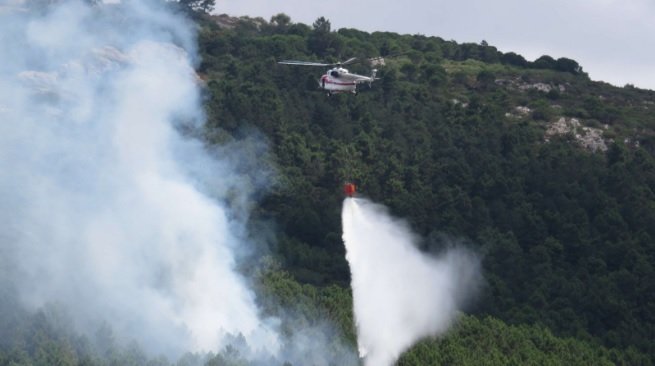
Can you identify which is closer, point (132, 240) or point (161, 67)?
point (132, 240)

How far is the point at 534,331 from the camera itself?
10175cm

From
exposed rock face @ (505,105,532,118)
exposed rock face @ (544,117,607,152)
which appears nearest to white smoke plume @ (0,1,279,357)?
exposed rock face @ (544,117,607,152)

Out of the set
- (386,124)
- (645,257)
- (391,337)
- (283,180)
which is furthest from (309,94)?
(391,337)

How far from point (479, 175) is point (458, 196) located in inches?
352

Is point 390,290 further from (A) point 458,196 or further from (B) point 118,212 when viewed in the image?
(A) point 458,196

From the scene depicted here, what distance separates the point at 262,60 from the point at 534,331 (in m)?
69.4

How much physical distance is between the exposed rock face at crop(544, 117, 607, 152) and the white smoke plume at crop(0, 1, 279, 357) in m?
59.1

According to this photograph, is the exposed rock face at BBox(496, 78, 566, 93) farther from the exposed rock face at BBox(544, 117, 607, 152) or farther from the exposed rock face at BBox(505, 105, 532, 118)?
the exposed rock face at BBox(544, 117, 607, 152)

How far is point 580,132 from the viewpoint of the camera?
157 meters

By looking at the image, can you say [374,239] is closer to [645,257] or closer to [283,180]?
[283,180]

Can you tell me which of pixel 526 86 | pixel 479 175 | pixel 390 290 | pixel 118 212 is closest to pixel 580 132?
pixel 526 86

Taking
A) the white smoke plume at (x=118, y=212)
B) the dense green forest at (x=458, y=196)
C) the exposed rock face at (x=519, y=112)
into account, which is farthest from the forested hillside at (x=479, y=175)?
the white smoke plume at (x=118, y=212)

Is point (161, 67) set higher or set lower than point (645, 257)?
higher

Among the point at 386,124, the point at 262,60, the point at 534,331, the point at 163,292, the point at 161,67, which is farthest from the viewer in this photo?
the point at 262,60
